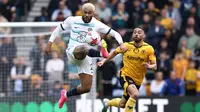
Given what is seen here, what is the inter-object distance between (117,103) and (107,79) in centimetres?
445

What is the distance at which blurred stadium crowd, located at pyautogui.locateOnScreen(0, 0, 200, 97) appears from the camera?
2338 centimetres

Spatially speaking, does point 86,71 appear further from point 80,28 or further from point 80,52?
point 80,28

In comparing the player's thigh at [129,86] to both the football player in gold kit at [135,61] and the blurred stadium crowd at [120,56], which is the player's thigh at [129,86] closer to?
the football player in gold kit at [135,61]

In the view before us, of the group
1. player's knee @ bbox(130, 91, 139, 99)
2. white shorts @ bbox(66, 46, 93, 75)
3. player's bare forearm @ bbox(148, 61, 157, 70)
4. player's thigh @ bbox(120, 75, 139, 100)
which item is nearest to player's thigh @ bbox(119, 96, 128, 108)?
player's thigh @ bbox(120, 75, 139, 100)

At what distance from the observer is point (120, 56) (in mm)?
25328

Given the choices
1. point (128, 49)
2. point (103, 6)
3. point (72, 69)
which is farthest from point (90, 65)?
point (103, 6)

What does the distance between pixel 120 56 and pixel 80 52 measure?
6.13 m

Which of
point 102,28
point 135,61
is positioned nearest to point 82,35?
point 102,28

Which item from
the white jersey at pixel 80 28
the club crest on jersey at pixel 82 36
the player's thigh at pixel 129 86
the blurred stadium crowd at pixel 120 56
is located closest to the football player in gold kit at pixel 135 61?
the player's thigh at pixel 129 86

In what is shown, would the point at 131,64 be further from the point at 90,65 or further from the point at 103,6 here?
the point at 103,6

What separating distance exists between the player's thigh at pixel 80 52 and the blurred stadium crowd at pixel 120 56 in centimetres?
367

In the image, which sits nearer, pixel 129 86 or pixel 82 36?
pixel 82 36

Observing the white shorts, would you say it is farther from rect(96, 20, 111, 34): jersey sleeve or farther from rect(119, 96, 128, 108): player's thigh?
rect(119, 96, 128, 108): player's thigh

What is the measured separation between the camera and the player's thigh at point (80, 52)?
19.2 metres
